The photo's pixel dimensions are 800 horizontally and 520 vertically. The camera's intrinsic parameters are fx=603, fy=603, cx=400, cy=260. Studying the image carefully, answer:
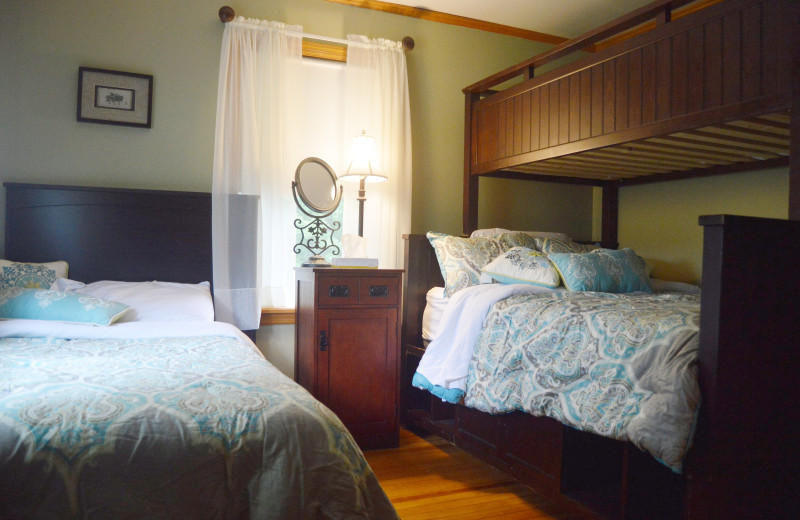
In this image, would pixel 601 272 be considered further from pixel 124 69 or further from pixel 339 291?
pixel 124 69

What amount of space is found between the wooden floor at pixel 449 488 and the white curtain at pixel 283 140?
3.46ft

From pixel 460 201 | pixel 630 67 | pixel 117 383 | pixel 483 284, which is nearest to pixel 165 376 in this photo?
pixel 117 383

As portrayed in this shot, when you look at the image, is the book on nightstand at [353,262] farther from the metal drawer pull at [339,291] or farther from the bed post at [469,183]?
the bed post at [469,183]

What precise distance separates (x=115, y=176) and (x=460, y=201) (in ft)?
6.42

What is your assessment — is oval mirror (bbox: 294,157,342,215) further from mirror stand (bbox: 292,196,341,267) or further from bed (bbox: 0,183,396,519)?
bed (bbox: 0,183,396,519)

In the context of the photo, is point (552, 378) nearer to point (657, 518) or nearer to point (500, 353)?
point (500, 353)

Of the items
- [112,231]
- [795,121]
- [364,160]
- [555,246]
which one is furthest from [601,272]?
[112,231]

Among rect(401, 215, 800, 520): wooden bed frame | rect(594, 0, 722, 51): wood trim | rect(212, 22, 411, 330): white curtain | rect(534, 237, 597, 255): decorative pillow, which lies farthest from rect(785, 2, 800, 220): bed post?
rect(212, 22, 411, 330): white curtain

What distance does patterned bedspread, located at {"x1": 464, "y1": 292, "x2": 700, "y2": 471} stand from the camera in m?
1.60

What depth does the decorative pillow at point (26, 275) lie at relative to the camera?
8.20 ft

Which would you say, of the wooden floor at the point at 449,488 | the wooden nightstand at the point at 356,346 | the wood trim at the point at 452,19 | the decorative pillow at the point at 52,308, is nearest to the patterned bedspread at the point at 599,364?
the wooden floor at the point at 449,488

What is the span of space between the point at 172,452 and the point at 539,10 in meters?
3.29

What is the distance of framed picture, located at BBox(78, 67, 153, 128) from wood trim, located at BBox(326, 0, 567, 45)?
1.18 metres

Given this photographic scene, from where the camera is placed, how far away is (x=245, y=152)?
10.3ft
